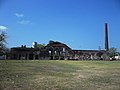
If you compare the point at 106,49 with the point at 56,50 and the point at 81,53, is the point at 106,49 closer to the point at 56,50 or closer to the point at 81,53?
the point at 81,53

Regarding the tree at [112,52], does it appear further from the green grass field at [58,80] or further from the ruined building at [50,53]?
the green grass field at [58,80]

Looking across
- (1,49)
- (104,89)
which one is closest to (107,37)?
(1,49)

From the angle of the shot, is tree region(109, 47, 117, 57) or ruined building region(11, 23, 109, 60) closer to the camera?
ruined building region(11, 23, 109, 60)

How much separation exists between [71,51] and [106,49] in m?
17.2

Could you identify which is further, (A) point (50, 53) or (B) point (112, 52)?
(B) point (112, 52)

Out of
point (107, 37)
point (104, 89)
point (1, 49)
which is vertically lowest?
point (104, 89)

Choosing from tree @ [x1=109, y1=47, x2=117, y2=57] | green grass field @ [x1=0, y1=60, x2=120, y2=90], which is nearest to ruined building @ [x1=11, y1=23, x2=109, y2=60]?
tree @ [x1=109, y1=47, x2=117, y2=57]

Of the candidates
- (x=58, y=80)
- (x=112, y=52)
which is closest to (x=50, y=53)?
(x=112, y=52)

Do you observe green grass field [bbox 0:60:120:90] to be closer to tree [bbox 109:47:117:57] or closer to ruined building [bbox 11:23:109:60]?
ruined building [bbox 11:23:109:60]

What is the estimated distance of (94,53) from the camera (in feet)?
358

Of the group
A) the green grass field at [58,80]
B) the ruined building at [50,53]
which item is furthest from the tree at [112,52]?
the green grass field at [58,80]

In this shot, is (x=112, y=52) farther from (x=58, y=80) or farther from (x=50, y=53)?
(x=58, y=80)

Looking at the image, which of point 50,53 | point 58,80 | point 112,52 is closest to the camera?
point 58,80

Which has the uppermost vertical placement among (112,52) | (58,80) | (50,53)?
(112,52)
